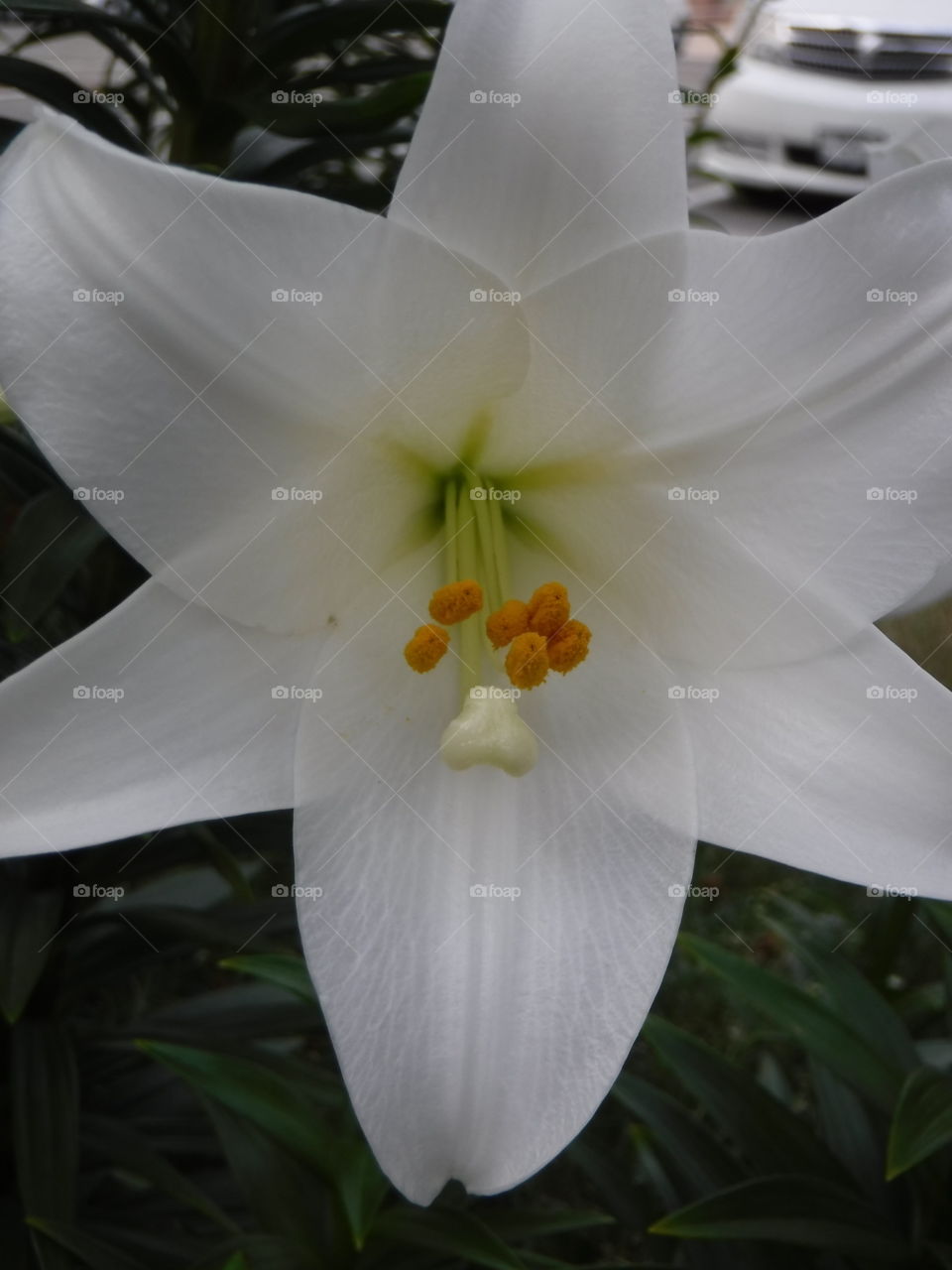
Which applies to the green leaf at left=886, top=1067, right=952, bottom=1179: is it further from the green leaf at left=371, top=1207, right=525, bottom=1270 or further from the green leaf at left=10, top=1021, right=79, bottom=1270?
the green leaf at left=10, top=1021, right=79, bottom=1270

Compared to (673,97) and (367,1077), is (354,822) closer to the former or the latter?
(367,1077)

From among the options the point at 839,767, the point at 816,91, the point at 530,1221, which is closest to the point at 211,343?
the point at 839,767

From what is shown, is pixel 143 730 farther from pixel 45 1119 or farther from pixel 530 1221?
pixel 530 1221

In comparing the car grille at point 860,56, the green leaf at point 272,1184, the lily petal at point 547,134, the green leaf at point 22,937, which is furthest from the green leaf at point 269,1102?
the car grille at point 860,56

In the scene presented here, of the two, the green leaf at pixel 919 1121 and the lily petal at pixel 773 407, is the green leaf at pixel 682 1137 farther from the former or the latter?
the lily petal at pixel 773 407

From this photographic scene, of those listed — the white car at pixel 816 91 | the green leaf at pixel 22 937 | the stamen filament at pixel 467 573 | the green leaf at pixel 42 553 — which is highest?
the green leaf at pixel 42 553

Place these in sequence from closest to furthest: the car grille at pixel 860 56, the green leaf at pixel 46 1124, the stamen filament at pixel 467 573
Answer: the stamen filament at pixel 467 573 < the green leaf at pixel 46 1124 < the car grille at pixel 860 56

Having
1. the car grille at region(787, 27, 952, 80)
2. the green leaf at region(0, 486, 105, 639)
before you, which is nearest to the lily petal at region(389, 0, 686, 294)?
the green leaf at region(0, 486, 105, 639)

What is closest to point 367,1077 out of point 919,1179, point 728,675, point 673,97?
point 728,675
